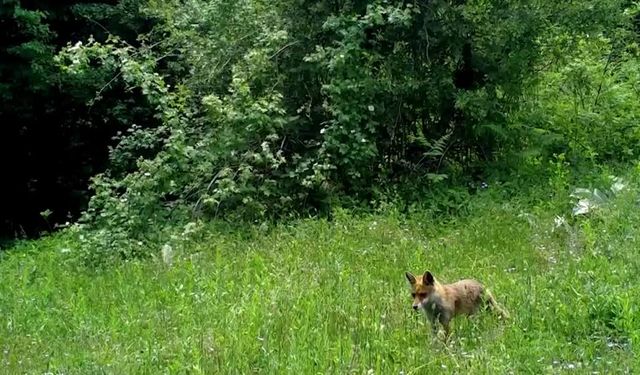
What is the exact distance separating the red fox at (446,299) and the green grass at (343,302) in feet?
0.29

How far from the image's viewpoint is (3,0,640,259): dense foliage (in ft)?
29.2

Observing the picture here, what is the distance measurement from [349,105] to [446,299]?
4414 mm

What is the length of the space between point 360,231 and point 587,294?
10.2 ft

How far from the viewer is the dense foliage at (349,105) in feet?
29.2

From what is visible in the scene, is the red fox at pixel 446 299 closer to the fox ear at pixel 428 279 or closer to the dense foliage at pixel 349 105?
the fox ear at pixel 428 279

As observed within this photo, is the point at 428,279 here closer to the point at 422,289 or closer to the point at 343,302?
the point at 422,289

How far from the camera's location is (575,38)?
9617 millimetres

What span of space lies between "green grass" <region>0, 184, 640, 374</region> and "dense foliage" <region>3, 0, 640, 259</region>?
0.81 meters

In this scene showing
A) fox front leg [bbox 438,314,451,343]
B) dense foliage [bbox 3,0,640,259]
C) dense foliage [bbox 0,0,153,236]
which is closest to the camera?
fox front leg [bbox 438,314,451,343]

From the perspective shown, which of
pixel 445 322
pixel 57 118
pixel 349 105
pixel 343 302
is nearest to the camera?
pixel 445 322

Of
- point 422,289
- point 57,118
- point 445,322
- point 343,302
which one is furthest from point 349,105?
point 57,118

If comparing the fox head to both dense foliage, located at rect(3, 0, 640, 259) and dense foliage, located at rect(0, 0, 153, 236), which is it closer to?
dense foliage, located at rect(3, 0, 640, 259)

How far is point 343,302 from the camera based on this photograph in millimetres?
A: 5434

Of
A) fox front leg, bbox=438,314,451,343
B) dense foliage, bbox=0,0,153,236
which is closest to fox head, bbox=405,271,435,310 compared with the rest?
fox front leg, bbox=438,314,451,343
